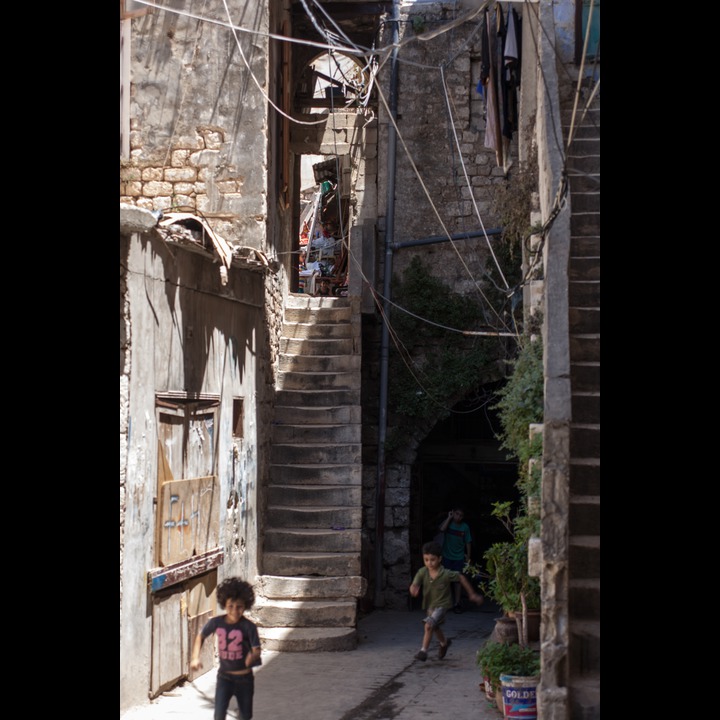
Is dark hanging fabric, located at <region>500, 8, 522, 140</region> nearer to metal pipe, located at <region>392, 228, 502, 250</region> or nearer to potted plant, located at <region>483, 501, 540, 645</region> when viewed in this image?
metal pipe, located at <region>392, 228, 502, 250</region>

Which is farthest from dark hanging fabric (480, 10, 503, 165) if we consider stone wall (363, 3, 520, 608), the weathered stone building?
stone wall (363, 3, 520, 608)

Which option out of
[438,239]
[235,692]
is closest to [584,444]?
[235,692]

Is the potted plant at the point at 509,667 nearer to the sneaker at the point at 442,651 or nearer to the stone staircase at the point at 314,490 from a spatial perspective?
the sneaker at the point at 442,651

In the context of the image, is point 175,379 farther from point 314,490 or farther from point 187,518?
point 314,490

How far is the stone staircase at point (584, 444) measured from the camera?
6.07 m

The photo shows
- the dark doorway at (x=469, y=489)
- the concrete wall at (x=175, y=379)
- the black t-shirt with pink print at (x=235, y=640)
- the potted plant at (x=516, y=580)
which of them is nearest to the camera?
the black t-shirt with pink print at (x=235, y=640)

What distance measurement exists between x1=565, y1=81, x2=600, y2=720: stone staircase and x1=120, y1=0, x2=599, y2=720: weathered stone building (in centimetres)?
1

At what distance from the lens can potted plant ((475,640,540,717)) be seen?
7039 mm

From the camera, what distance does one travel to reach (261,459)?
38.3 ft

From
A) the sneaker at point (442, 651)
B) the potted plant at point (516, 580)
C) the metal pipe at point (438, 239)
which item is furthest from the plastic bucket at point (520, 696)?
the metal pipe at point (438, 239)

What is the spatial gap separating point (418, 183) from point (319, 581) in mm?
6439

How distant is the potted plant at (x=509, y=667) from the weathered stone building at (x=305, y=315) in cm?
105

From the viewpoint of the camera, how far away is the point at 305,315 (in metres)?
14.0
